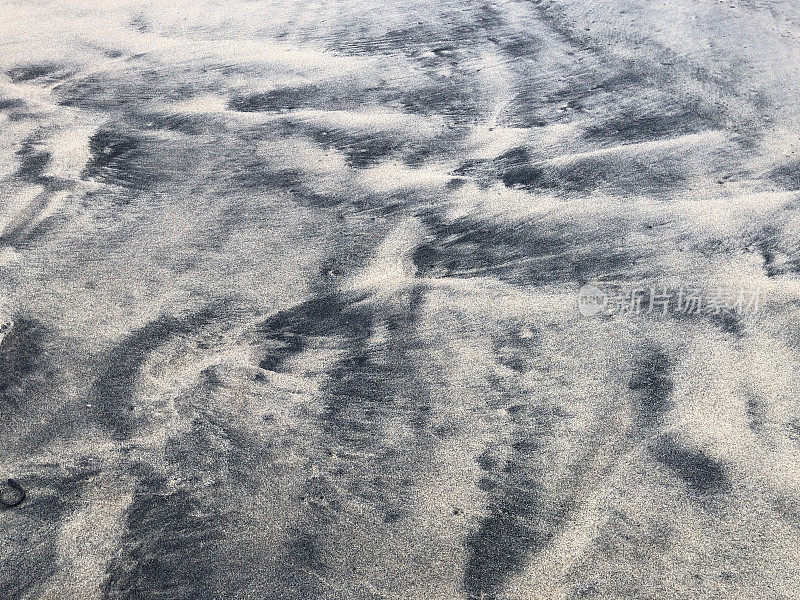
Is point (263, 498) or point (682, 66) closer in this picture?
point (263, 498)

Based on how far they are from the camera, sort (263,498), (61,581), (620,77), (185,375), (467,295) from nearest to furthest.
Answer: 1. (61,581)
2. (263,498)
3. (185,375)
4. (467,295)
5. (620,77)

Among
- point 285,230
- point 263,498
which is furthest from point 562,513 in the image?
point 285,230

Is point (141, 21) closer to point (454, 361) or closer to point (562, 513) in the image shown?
point (454, 361)

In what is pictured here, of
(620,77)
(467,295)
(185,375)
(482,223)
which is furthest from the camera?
(620,77)

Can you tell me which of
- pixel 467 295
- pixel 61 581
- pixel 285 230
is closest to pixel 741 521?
pixel 467 295

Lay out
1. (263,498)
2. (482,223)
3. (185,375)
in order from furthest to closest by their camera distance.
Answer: (482,223) < (185,375) < (263,498)

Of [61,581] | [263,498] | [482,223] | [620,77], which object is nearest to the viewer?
[61,581]

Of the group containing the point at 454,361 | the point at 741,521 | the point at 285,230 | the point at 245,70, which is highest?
the point at 245,70

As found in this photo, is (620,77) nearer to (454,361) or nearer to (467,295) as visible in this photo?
(467,295)

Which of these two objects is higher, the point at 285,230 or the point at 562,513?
the point at 285,230
